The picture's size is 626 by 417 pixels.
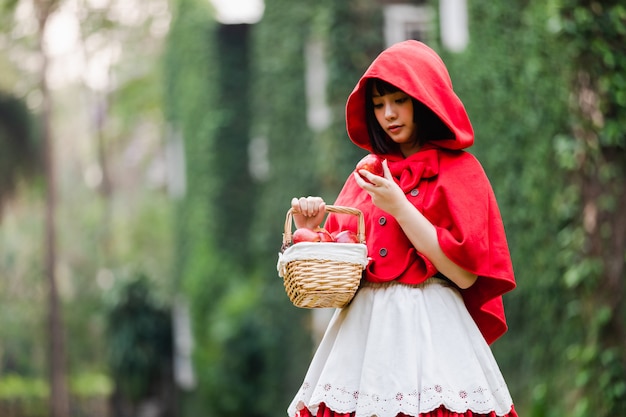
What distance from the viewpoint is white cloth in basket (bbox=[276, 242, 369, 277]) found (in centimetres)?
313

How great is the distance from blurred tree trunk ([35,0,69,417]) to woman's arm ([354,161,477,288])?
66.3 ft

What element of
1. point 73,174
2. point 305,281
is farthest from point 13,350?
point 305,281

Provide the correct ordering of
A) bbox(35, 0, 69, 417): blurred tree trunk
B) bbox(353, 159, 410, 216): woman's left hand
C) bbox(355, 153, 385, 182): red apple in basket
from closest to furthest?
bbox(353, 159, 410, 216): woman's left hand → bbox(355, 153, 385, 182): red apple in basket → bbox(35, 0, 69, 417): blurred tree trunk

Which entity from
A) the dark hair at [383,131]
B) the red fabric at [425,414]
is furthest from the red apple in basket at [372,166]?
the red fabric at [425,414]

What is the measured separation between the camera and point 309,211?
337 cm

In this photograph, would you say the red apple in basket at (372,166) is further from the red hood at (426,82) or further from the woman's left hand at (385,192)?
the red hood at (426,82)

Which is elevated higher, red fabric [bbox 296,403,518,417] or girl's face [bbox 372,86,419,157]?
girl's face [bbox 372,86,419,157]

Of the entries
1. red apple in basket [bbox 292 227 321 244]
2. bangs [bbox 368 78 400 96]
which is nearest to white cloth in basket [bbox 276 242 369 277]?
red apple in basket [bbox 292 227 321 244]

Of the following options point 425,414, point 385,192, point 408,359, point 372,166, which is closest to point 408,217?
point 385,192

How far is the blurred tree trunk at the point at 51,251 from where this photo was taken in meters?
22.6

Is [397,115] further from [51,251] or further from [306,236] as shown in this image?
[51,251]

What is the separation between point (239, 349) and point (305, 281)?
1149cm

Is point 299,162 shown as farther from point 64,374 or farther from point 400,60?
point 64,374

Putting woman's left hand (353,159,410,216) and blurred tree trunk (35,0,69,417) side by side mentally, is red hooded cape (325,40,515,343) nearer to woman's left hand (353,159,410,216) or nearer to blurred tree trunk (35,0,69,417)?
woman's left hand (353,159,410,216)
